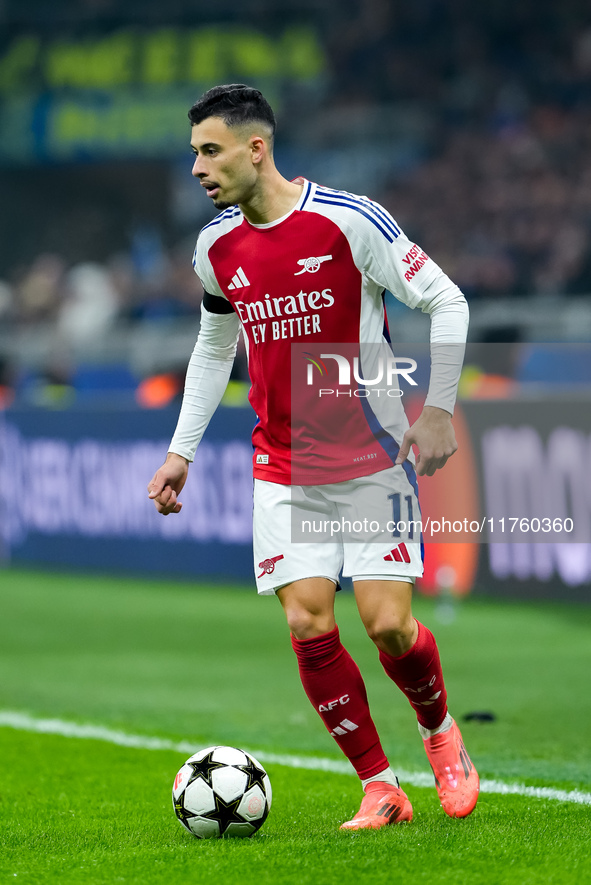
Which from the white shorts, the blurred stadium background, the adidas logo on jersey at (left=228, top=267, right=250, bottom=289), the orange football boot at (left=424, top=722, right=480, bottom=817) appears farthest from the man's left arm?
the blurred stadium background

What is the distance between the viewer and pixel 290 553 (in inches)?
158

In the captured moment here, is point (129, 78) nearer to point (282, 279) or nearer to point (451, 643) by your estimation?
point (451, 643)

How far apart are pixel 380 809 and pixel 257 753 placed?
152 centimetres

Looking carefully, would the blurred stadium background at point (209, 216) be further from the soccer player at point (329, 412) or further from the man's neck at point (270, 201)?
the man's neck at point (270, 201)

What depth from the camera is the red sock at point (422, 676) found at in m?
4.04

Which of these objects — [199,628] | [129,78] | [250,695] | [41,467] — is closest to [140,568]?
[41,467]

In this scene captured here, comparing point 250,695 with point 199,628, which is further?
point 199,628

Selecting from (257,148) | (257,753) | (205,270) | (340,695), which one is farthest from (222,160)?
(257,753)

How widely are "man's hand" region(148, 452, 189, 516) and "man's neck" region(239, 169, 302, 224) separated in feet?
Answer: 2.67

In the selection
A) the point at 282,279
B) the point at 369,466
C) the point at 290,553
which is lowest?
the point at 290,553

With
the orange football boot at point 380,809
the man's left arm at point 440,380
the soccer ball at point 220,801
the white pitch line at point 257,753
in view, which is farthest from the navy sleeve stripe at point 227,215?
the white pitch line at point 257,753

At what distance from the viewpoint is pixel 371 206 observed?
404cm

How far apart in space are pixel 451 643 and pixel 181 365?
722 centimetres

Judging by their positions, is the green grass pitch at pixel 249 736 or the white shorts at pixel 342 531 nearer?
the green grass pitch at pixel 249 736
